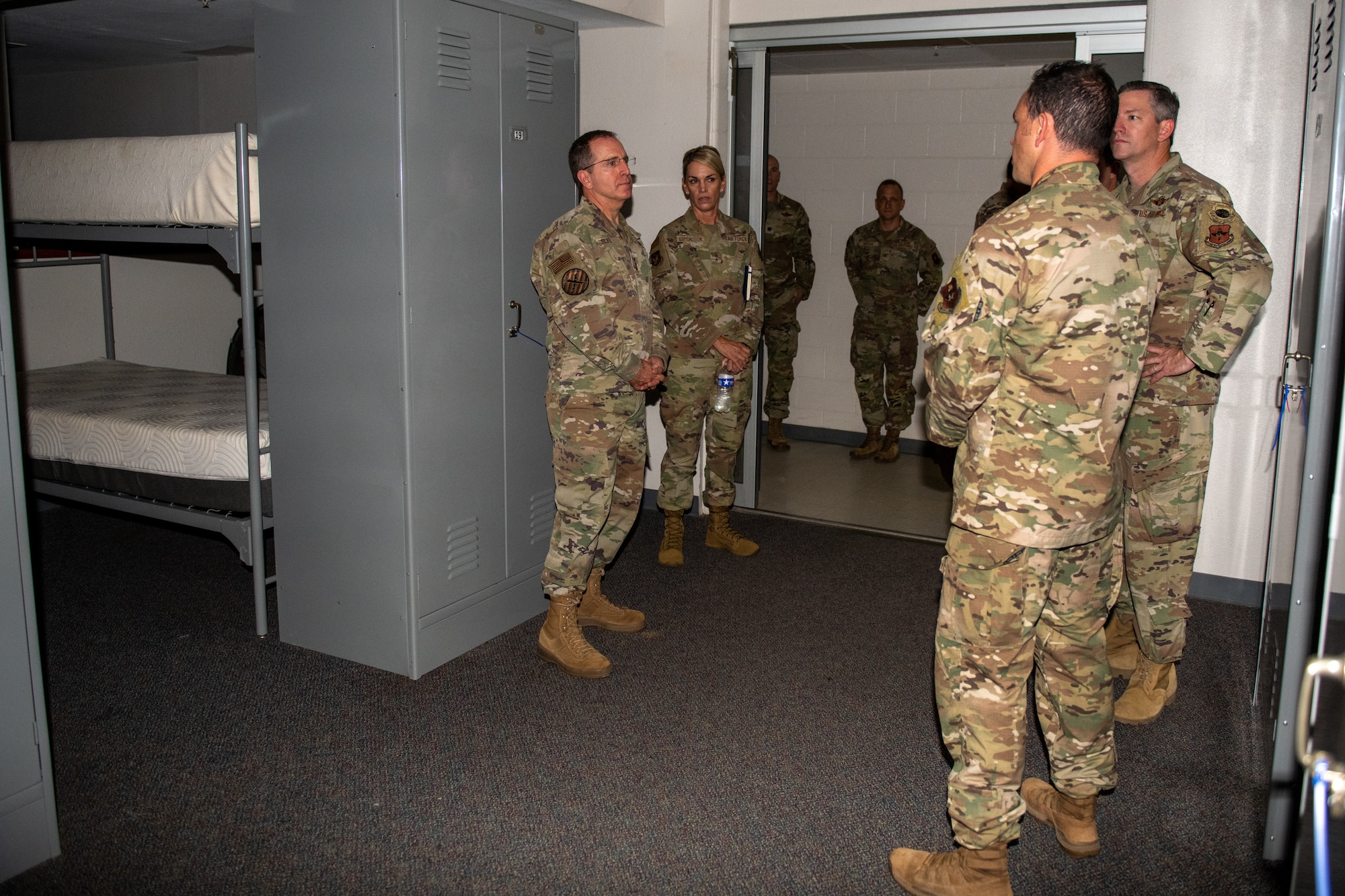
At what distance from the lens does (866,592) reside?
402 centimetres

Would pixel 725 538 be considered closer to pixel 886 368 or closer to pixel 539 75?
pixel 539 75

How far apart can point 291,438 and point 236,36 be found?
2.39m

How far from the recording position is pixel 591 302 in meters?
3.16

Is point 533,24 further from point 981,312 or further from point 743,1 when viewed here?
point 981,312

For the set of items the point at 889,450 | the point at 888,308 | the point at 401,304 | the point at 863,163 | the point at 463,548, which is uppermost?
the point at 863,163

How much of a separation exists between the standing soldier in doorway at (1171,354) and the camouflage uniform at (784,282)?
3327 mm

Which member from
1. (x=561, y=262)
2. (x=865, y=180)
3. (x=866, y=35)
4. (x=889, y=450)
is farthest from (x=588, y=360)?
(x=865, y=180)

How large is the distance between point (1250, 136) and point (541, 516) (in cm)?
279

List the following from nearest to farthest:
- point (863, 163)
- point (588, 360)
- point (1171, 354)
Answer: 1. point (1171, 354)
2. point (588, 360)
3. point (863, 163)

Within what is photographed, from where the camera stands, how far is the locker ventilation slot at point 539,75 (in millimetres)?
3490

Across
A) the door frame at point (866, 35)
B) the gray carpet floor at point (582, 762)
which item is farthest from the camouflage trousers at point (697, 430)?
the gray carpet floor at point (582, 762)

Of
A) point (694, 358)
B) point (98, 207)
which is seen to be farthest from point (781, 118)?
point (98, 207)

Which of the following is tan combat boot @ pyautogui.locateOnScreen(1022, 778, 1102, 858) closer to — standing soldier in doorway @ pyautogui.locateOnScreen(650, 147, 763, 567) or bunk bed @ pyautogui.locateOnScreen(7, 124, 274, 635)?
standing soldier in doorway @ pyautogui.locateOnScreen(650, 147, 763, 567)

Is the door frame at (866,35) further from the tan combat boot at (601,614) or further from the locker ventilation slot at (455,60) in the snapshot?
the locker ventilation slot at (455,60)
